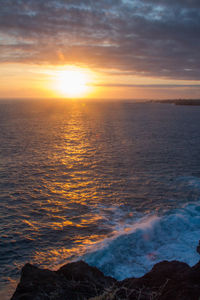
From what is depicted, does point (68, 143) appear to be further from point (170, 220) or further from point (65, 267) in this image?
point (65, 267)

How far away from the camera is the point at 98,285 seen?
317 inches

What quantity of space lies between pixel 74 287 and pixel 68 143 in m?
34.8

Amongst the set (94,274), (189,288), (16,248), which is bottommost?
(16,248)

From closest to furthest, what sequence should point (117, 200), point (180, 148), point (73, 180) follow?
point (117, 200), point (73, 180), point (180, 148)

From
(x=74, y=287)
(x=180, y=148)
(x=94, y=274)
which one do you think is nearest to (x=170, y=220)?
(x=94, y=274)

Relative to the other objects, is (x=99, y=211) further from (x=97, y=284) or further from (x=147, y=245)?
(x=97, y=284)

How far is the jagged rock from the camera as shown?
6812 millimetres

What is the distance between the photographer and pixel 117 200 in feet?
60.7

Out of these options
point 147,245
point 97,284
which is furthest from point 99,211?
point 97,284

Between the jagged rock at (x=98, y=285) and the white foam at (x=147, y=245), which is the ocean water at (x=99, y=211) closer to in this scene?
the white foam at (x=147, y=245)

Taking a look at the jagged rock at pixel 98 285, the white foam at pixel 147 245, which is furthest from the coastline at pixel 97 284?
the white foam at pixel 147 245

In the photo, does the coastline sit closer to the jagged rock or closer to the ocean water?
the jagged rock

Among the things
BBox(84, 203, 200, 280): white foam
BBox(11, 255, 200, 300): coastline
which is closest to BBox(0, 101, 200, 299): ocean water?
BBox(84, 203, 200, 280): white foam

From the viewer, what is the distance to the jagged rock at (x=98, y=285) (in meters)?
6.81
